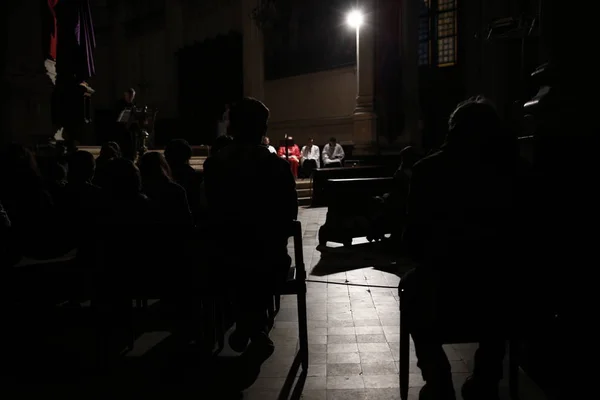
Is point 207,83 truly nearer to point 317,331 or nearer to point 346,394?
point 317,331

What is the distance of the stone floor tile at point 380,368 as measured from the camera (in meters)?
2.97

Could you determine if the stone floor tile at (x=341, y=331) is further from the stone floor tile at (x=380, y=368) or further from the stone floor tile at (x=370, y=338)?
the stone floor tile at (x=380, y=368)

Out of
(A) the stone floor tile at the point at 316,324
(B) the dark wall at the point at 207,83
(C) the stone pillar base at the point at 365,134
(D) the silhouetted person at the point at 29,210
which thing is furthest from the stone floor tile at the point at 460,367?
(B) the dark wall at the point at 207,83

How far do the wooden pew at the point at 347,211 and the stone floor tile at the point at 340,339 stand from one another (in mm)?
3410

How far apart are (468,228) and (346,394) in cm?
112

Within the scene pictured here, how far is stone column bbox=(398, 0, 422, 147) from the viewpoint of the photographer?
13852mm

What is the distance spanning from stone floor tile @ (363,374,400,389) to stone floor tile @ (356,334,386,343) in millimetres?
571

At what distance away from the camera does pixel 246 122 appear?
117 inches

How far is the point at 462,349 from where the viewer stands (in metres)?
3.31

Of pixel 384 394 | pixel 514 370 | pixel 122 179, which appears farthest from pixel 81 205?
pixel 514 370

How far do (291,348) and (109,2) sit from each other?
69.8 ft

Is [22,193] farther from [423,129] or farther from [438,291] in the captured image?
[423,129]

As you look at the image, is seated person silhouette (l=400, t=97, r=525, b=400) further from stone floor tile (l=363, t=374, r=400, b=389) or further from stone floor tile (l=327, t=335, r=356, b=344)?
stone floor tile (l=327, t=335, r=356, b=344)

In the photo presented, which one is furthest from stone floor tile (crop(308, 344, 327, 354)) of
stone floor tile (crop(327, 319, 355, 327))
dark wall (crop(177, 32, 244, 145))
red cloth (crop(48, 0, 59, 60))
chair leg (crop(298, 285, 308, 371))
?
dark wall (crop(177, 32, 244, 145))
